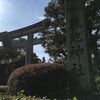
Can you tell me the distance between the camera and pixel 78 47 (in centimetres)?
1722

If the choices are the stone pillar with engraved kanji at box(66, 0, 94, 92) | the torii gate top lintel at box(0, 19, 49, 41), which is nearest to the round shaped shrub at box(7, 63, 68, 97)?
the stone pillar with engraved kanji at box(66, 0, 94, 92)

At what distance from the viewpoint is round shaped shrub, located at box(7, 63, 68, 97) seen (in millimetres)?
14680

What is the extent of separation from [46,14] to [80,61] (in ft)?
30.3

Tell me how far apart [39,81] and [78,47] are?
336cm

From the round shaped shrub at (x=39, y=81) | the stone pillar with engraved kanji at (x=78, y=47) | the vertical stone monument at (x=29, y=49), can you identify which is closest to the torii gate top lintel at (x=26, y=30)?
the vertical stone monument at (x=29, y=49)

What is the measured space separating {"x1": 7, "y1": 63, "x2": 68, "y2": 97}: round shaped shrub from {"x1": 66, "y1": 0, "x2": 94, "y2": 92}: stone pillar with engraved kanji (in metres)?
1.45

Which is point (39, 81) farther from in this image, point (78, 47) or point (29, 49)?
point (29, 49)

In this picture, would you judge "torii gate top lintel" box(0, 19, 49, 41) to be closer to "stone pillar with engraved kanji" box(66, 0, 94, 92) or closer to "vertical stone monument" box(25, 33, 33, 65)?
"vertical stone monument" box(25, 33, 33, 65)

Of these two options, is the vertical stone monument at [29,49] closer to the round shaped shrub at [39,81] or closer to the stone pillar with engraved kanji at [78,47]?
the stone pillar with engraved kanji at [78,47]

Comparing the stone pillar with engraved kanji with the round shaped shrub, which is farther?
the stone pillar with engraved kanji

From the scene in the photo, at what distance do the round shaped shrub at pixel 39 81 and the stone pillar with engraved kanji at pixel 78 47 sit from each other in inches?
56.9

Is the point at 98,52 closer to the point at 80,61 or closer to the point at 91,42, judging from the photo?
the point at 91,42

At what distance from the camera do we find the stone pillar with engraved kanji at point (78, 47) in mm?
16875

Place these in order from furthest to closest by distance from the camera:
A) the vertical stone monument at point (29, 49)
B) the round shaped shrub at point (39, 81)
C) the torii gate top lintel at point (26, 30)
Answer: the vertical stone monument at point (29, 49) < the torii gate top lintel at point (26, 30) < the round shaped shrub at point (39, 81)
